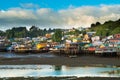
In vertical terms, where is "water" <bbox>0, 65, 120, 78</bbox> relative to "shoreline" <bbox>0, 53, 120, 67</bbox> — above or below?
below

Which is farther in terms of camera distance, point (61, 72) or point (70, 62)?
point (70, 62)

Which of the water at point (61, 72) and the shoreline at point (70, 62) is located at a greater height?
the shoreline at point (70, 62)

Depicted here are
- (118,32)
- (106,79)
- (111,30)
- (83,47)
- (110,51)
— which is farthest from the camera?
(111,30)

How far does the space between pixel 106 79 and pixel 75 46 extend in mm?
99740

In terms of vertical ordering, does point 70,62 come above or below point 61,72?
above

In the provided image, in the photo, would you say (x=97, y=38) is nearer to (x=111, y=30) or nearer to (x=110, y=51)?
(x=111, y=30)

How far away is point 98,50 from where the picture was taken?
11588 centimetres

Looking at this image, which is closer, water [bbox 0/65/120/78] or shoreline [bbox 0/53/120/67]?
water [bbox 0/65/120/78]

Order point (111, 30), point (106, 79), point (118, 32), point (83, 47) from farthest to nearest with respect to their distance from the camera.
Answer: point (111, 30) → point (118, 32) → point (83, 47) → point (106, 79)

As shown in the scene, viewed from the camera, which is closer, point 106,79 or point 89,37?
point 106,79

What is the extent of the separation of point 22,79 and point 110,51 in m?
70.7

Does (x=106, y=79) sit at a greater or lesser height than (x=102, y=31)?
lesser

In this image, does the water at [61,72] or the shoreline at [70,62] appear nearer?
the water at [61,72]

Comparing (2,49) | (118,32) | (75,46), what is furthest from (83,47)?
(2,49)
